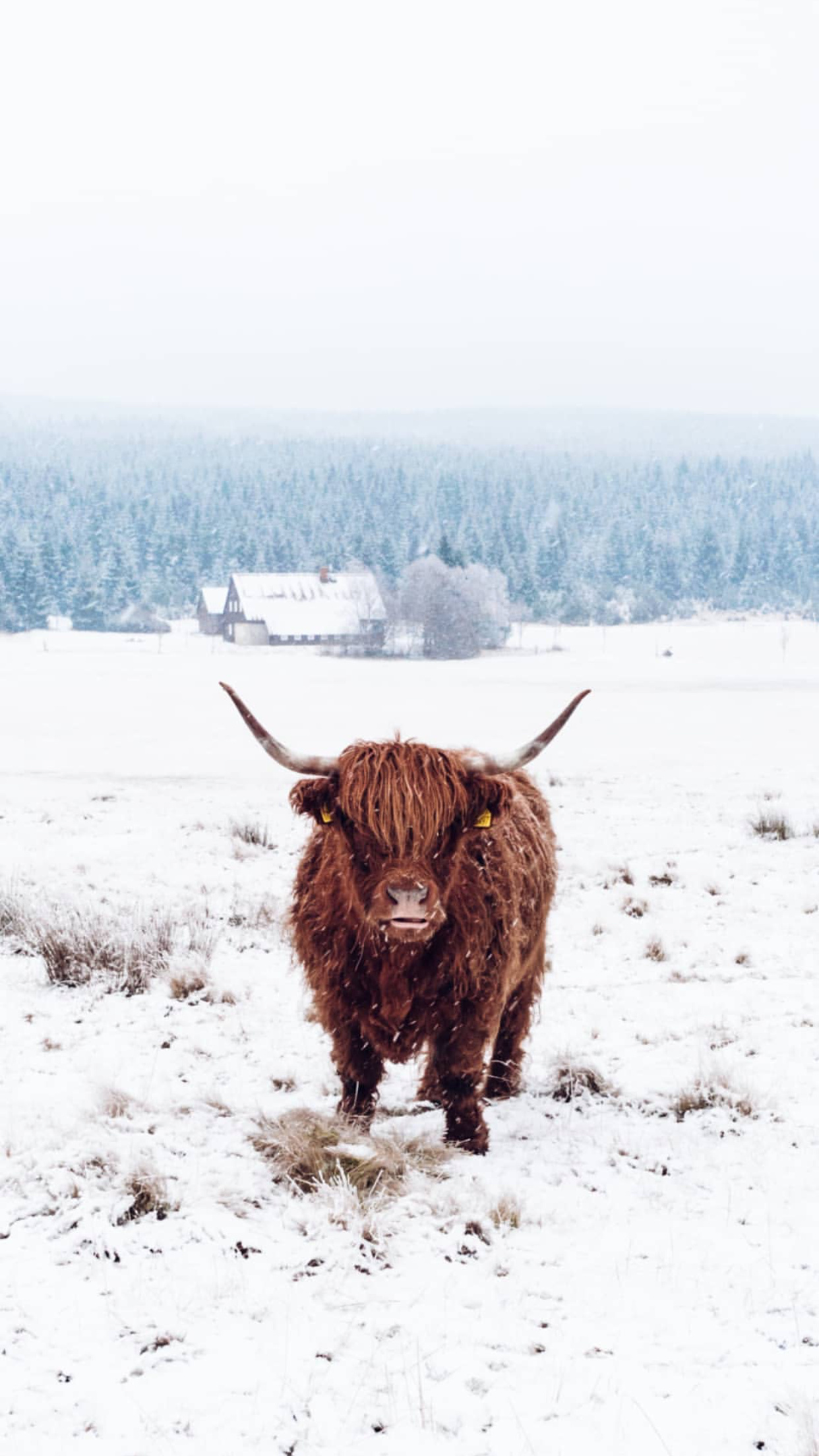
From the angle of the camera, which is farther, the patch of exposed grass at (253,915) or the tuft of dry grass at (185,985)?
the patch of exposed grass at (253,915)

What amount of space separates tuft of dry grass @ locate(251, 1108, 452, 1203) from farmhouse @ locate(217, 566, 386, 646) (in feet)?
227

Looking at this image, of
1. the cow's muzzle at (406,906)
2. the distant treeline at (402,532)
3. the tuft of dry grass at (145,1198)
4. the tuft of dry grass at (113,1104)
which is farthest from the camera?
the distant treeline at (402,532)

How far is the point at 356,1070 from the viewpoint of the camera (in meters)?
4.70

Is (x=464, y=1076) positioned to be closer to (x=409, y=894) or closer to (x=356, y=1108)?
(x=356, y=1108)

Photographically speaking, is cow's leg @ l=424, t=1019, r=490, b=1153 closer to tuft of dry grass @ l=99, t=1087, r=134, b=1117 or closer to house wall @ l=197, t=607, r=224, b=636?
tuft of dry grass @ l=99, t=1087, r=134, b=1117

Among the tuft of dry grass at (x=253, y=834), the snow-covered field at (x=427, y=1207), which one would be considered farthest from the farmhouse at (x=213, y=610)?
the snow-covered field at (x=427, y=1207)

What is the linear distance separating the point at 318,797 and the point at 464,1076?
1.40 meters

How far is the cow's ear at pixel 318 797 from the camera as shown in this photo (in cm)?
430

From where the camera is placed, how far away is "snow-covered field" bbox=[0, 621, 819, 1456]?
→ 2.80m

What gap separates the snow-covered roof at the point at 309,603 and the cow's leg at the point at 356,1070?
70.2 m

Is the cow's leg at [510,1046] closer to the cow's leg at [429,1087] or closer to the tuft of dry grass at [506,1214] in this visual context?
the cow's leg at [429,1087]

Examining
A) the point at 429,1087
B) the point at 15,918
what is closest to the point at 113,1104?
the point at 429,1087

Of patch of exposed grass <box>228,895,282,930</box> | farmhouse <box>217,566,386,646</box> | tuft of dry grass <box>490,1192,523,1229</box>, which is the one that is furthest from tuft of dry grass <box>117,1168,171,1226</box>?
farmhouse <box>217,566,386,646</box>

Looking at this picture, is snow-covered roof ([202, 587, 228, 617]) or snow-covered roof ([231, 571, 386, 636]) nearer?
snow-covered roof ([231, 571, 386, 636])
